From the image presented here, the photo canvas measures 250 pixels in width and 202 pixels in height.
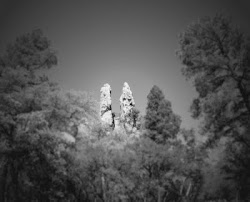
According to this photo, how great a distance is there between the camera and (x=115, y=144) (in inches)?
805

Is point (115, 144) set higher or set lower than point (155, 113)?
lower

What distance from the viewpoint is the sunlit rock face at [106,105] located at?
60075mm

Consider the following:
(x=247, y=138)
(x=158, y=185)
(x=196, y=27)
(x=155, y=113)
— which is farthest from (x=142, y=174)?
(x=196, y=27)

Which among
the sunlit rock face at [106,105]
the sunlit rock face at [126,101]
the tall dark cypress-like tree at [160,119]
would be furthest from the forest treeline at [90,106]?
the sunlit rock face at [126,101]

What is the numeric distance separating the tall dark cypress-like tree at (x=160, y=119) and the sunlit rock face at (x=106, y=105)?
36760 mm

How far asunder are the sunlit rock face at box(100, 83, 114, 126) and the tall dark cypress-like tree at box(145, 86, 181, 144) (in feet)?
121

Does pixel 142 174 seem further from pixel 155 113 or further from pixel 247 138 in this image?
pixel 247 138

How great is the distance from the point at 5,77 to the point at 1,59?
1.99 metres

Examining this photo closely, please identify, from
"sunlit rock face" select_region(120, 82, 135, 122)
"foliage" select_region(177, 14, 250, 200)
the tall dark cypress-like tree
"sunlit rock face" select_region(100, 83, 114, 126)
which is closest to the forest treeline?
"foliage" select_region(177, 14, 250, 200)

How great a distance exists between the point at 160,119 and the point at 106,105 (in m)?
41.8

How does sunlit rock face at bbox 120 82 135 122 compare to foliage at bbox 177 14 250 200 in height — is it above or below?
above

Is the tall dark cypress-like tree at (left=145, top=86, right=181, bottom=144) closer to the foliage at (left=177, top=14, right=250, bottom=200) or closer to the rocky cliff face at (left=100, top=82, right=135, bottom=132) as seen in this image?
the foliage at (left=177, top=14, right=250, bottom=200)

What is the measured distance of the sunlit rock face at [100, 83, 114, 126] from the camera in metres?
60.1

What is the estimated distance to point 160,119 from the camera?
2166 centimetres
